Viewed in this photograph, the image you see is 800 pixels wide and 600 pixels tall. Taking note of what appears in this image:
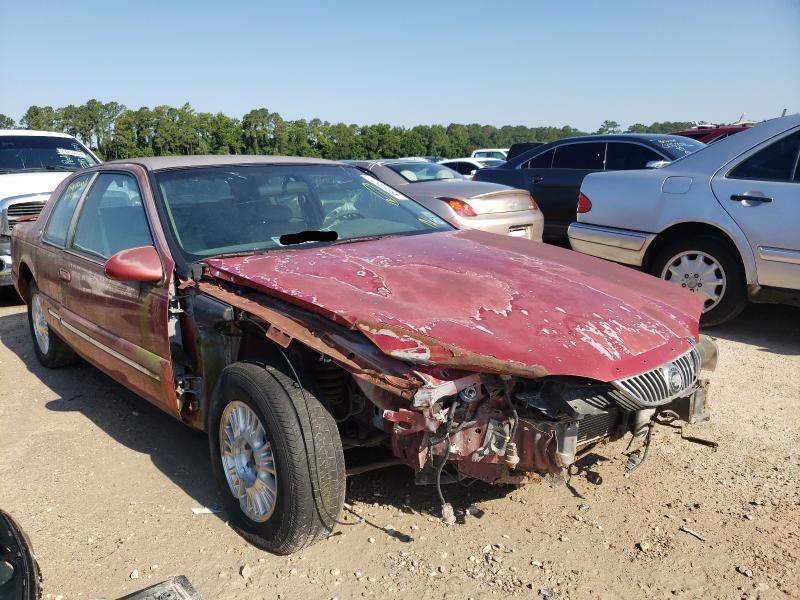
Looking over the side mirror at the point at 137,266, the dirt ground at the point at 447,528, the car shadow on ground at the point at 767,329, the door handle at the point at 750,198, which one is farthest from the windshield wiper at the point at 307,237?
the car shadow on ground at the point at 767,329

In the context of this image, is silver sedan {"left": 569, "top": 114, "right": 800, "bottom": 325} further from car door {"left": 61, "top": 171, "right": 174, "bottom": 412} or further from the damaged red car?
car door {"left": 61, "top": 171, "right": 174, "bottom": 412}

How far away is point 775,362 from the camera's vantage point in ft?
15.9

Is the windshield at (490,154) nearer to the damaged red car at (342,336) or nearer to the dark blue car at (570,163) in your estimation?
the dark blue car at (570,163)

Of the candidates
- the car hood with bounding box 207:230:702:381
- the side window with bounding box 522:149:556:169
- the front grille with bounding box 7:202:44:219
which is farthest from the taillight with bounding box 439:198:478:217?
the front grille with bounding box 7:202:44:219

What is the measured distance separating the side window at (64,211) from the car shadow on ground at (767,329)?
484 cm

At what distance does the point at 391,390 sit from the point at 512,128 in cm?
6370

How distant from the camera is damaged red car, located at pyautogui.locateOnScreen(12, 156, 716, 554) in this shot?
7.95 ft

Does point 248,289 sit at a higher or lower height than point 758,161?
lower

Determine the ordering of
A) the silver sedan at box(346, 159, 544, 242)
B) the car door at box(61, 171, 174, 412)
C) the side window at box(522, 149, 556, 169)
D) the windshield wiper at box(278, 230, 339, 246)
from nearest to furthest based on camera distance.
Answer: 1. the car door at box(61, 171, 174, 412)
2. the windshield wiper at box(278, 230, 339, 246)
3. the silver sedan at box(346, 159, 544, 242)
4. the side window at box(522, 149, 556, 169)

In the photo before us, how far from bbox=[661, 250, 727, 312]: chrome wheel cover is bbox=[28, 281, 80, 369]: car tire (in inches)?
189

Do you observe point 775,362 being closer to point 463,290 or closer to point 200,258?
point 463,290

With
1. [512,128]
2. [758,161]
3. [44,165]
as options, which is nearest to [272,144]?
[512,128]

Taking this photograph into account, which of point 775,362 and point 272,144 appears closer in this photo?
point 775,362

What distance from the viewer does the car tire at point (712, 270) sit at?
533cm
